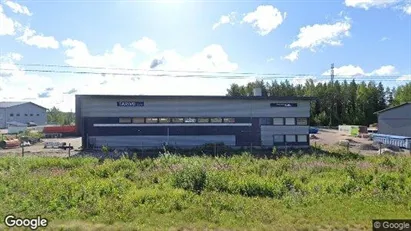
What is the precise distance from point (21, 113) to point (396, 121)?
111 m

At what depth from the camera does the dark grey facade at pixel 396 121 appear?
1800 inches

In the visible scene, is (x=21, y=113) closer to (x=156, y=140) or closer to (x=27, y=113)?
(x=27, y=113)

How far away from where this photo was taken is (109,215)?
8.38 meters

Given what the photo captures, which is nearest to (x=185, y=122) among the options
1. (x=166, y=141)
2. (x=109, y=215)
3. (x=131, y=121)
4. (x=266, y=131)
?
(x=166, y=141)

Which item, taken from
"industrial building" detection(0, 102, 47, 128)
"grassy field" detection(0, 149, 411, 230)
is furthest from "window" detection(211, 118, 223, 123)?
"industrial building" detection(0, 102, 47, 128)

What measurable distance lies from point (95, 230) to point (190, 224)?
7.02ft

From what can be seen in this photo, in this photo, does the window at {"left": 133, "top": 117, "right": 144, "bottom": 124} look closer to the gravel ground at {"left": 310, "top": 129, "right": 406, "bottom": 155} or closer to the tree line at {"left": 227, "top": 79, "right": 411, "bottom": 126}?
the gravel ground at {"left": 310, "top": 129, "right": 406, "bottom": 155}

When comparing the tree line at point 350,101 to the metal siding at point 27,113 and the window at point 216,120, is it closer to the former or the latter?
the window at point 216,120

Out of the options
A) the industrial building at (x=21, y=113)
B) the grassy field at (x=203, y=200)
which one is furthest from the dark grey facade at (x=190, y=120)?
the industrial building at (x=21, y=113)

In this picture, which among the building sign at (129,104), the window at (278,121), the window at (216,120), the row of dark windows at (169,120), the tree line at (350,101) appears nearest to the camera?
the building sign at (129,104)

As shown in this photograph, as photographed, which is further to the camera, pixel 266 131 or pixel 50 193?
pixel 266 131

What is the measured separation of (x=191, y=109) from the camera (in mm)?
36531

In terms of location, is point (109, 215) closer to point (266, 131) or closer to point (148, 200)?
point (148, 200)

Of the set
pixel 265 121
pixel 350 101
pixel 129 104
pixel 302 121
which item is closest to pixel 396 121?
pixel 302 121
